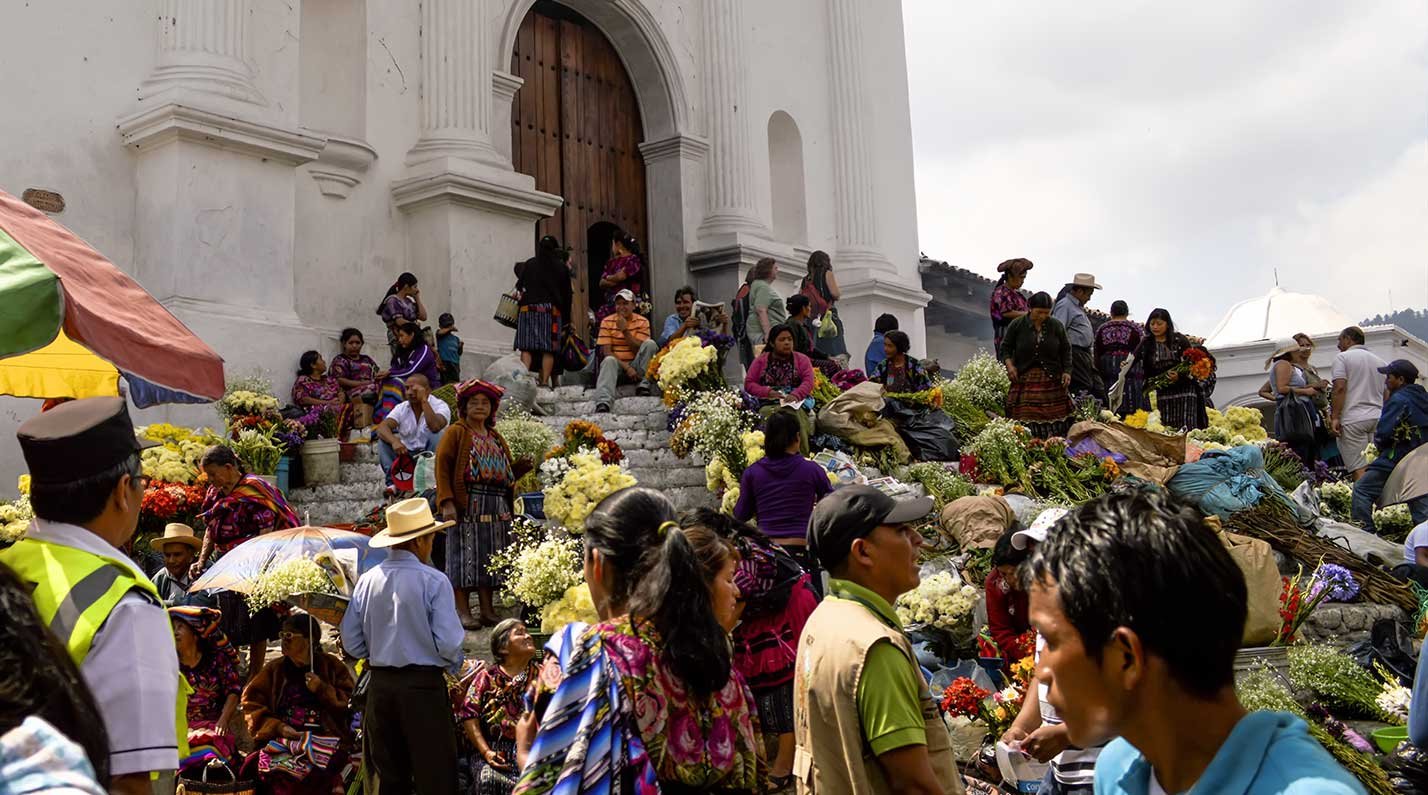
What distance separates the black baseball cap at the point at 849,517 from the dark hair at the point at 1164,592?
148 centimetres

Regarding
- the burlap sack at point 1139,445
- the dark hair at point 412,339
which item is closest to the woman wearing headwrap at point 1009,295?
the burlap sack at point 1139,445

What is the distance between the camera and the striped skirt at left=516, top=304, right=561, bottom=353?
13117 millimetres

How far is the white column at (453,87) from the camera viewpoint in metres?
14.6

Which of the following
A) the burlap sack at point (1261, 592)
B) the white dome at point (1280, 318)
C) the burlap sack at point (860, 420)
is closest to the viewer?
the burlap sack at point (1261, 592)

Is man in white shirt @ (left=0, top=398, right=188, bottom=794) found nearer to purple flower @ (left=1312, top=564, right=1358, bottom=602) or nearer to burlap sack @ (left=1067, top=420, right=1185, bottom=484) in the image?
purple flower @ (left=1312, top=564, right=1358, bottom=602)

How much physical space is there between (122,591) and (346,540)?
4.65 meters

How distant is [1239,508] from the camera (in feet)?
35.3

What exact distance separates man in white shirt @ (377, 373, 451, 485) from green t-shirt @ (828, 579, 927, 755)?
7.29 meters

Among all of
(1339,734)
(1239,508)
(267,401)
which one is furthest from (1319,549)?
(267,401)

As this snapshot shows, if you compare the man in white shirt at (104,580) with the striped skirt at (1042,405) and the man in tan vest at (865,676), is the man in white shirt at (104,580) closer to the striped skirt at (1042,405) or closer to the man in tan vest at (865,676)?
the man in tan vest at (865,676)

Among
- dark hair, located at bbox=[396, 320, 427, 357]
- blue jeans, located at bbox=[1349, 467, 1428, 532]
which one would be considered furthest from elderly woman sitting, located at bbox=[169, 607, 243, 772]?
blue jeans, located at bbox=[1349, 467, 1428, 532]

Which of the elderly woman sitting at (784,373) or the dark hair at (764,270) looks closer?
the elderly woman sitting at (784,373)

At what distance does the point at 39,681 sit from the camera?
187 centimetres

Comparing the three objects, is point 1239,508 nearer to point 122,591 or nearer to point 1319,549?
point 1319,549
